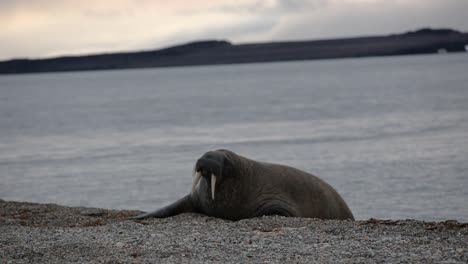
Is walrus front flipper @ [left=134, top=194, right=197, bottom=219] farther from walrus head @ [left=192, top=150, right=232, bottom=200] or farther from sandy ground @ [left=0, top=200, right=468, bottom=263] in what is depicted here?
sandy ground @ [left=0, top=200, right=468, bottom=263]

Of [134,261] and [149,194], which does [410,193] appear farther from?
[134,261]

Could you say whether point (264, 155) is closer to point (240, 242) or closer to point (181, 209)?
point (181, 209)

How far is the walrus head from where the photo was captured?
1130 cm

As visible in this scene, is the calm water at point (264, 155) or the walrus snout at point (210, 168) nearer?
the walrus snout at point (210, 168)

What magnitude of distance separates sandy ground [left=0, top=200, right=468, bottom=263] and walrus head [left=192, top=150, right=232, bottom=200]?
0.53 m

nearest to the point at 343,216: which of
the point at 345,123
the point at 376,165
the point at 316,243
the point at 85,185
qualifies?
the point at 316,243

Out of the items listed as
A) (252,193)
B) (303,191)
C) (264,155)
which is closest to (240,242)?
(252,193)

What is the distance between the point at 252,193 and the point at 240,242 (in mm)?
2980

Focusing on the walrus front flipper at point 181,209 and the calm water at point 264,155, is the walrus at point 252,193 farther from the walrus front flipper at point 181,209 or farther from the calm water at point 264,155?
the calm water at point 264,155

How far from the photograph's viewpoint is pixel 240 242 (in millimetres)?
9125

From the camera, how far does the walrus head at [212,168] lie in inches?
445

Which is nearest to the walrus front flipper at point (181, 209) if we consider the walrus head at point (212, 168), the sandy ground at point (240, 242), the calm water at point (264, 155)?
the walrus head at point (212, 168)

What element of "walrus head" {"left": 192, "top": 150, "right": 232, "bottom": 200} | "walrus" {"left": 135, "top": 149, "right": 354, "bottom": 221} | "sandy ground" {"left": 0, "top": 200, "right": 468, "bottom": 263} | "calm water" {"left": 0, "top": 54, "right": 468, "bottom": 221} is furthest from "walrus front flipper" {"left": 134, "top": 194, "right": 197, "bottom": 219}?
"calm water" {"left": 0, "top": 54, "right": 468, "bottom": 221}

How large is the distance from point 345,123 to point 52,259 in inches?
1525
